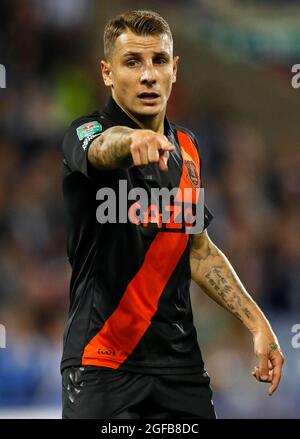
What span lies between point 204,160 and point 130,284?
5772 millimetres

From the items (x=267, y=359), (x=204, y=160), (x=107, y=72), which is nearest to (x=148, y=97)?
(x=107, y=72)

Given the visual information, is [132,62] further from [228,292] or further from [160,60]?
[228,292]

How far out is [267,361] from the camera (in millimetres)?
4156

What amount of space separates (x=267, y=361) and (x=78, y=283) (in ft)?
2.76

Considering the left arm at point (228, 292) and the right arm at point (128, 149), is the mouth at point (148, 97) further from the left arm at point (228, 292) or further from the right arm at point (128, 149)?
the left arm at point (228, 292)

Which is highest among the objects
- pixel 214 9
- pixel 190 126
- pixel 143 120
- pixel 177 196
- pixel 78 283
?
pixel 214 9

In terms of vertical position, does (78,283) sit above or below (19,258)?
below

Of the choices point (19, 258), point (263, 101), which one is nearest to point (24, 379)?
point (19, 258)

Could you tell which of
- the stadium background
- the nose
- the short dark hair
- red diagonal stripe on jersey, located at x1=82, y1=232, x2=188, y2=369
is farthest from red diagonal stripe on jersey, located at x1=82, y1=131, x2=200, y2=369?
the stadium background

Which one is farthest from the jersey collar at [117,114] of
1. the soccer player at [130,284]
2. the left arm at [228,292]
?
the left arm at [228,292]

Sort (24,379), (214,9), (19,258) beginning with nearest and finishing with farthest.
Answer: (24,379) → (19,258) → (214,9)

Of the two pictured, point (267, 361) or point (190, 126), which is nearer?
point (267, 361)

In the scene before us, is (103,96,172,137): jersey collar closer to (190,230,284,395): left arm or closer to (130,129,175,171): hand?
(190,230,284,395): left arm
